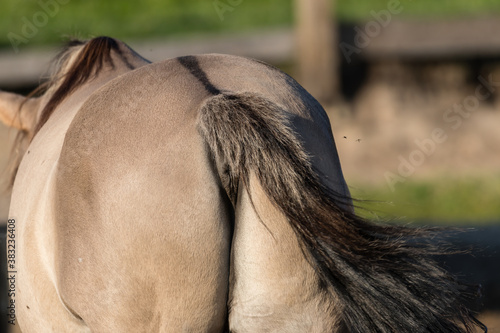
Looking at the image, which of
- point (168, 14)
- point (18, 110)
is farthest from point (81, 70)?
point (168, 14)

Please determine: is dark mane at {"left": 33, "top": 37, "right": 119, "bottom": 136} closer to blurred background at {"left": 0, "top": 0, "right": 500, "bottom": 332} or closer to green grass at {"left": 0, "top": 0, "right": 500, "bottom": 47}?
blurred background at {"left": 0, "top": 0, "right": 500, "bottom": 332}

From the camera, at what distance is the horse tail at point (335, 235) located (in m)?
1.58

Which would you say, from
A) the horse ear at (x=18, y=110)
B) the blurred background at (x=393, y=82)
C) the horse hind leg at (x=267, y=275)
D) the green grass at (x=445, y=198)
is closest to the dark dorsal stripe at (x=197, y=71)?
the horse hind leg at (x=267, y=275)

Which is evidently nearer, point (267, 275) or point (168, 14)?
point (267, 275)

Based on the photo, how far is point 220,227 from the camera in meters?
1.57

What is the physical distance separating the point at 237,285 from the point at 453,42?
7.01 m

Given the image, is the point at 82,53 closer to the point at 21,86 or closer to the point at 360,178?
the point at 360,178

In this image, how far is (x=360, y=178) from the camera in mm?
7402

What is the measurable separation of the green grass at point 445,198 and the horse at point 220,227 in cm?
479

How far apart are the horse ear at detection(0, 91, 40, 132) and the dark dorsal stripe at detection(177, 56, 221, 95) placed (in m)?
1.30

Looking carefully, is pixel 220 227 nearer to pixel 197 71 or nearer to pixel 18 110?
pixel 197 71

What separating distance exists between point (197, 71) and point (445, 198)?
221 inches

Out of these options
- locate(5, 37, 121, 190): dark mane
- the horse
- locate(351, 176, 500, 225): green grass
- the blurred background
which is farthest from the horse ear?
the blurred background

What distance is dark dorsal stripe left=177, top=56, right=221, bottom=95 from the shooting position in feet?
5.53
